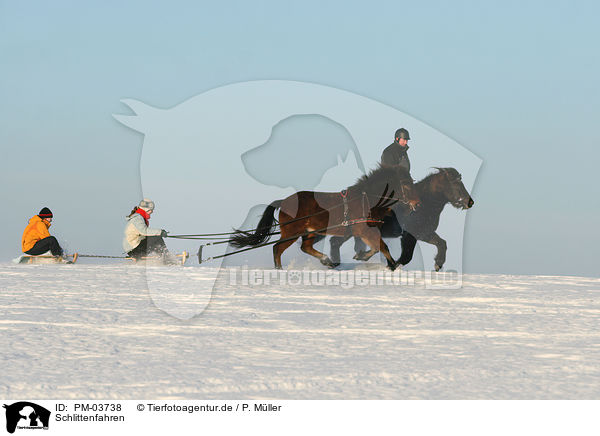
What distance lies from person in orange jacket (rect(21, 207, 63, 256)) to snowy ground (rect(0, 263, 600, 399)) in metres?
3.20

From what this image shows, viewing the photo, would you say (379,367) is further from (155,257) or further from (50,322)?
(155,257)

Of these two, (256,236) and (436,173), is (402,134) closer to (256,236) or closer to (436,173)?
(436,173)

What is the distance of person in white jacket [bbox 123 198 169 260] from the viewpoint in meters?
11.3

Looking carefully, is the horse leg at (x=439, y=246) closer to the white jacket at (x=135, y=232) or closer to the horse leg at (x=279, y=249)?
the horse leg at (x=279, y=249)

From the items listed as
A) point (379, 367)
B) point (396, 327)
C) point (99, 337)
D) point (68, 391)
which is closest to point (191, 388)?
Result: point (68, 391)

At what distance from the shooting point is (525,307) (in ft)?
26.0

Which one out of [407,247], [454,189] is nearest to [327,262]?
[407,247]

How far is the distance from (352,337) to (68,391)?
7.97 feet

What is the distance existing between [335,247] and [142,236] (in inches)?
124

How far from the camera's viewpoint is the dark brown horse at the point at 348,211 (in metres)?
11.0

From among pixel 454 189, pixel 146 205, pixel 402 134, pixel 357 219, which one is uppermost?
pixel 402 134

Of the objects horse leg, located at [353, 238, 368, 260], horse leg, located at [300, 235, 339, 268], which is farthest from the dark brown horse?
horse leg, located at [353, 238, 368, 260]

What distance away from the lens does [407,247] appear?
11.2m
